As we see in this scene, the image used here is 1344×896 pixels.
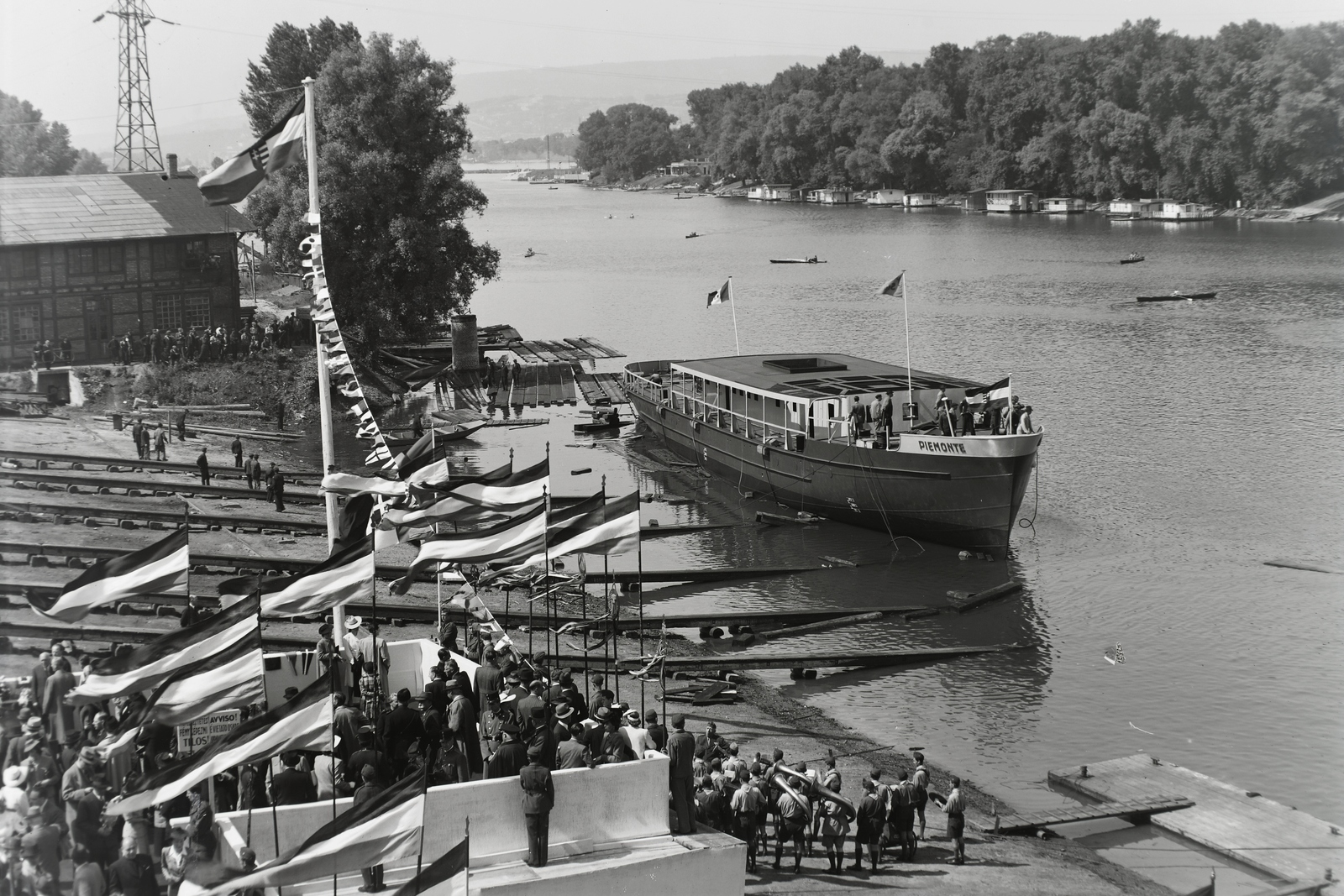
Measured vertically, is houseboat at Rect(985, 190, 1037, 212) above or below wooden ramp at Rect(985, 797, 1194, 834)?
above

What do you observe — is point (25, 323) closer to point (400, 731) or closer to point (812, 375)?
point (812, 375)

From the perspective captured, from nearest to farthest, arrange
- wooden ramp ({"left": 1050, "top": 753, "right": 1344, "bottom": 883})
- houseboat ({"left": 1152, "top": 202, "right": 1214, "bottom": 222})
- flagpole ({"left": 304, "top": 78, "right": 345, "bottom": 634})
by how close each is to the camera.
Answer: flagpole ({"left": 304, "top": 78, "right": 345, "bottom": 634})
wooden ramp ({"left": 1050, "top": 753, "right": 1344, "bottom": 883})
houseboat ({"left": 1152, "top": 202, "right": 1214, "bottom": 222})

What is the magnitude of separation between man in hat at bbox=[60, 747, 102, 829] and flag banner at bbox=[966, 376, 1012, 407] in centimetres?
3293

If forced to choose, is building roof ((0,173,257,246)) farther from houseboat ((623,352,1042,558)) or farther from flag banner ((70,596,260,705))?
flag banner ((70,596,260,705))

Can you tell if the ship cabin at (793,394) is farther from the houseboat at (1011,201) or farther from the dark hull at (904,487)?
the houseboat at (1011,201)

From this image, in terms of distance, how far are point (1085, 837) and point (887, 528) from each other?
21.7m

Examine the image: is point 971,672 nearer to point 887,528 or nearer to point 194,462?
point 887,528

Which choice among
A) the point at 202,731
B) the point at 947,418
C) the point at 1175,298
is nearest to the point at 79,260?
the point at 947,418

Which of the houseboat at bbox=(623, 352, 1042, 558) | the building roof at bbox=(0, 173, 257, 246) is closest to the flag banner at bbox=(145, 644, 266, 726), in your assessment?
the houseboat at bbox=(623, 352, 1042, 558)

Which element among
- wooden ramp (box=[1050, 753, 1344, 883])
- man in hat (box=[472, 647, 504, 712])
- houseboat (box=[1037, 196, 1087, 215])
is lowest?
wooden ramp (box=[1050, 753, 1344, 883])

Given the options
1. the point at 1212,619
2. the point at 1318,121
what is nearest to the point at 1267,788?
Answer: the point at 1212,619

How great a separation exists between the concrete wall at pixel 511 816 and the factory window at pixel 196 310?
51.6m

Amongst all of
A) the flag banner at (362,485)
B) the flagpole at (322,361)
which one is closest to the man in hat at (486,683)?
the flagpole at (322,361)

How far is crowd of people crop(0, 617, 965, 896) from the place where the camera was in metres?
15.9
